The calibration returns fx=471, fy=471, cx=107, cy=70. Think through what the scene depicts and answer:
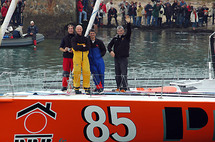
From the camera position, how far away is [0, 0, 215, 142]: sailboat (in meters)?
8.45

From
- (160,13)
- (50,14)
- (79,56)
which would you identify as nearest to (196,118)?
(79,56)

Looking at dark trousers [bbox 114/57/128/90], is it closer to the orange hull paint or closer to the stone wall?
the orange hull paint

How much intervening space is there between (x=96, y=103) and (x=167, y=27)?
23793 mm

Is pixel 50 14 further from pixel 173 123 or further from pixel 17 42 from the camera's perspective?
pixel 173 123

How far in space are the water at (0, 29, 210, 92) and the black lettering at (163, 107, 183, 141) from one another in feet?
20.1

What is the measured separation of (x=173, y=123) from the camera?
8.66 meters

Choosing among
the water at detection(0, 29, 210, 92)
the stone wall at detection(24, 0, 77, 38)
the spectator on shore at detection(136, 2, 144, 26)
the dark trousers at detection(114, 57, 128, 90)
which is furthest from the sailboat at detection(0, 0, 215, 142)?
the spectator on shore at detection(136, 2, 144, 26)

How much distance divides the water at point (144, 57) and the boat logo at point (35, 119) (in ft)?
20.3

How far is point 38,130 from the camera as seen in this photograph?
849cm

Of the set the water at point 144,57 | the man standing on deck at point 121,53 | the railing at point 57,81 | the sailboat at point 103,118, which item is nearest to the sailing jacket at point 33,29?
the water at point 144,57

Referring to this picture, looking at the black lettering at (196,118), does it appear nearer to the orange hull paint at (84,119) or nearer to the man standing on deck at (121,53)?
the orange hull paint at (84,119)

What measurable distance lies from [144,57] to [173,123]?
12.5 metres

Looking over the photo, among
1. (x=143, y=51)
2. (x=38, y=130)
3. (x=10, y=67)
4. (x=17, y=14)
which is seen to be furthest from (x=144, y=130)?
(x=17, y=14)

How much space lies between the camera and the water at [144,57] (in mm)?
16656
